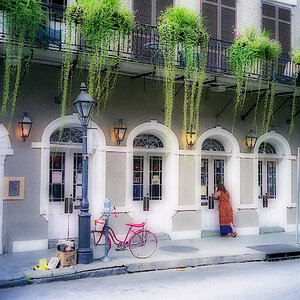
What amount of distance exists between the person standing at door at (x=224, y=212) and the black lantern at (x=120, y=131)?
3.59 metres

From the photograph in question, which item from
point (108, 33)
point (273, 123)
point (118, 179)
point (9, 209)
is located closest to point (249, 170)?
point (273, 123)

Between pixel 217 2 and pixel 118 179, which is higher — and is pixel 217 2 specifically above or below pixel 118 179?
above

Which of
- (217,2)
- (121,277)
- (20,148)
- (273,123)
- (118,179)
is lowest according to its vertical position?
(121,277)

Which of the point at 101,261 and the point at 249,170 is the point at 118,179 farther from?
the point at 249,170

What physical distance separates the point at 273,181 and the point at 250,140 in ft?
6.57

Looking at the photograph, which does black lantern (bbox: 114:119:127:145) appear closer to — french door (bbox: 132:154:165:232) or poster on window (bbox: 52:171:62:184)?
french door (bbox: 132:154:165:232)

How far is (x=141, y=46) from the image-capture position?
1195 centimetres

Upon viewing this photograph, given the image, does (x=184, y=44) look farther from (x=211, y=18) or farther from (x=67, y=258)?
(x=67, y=258)

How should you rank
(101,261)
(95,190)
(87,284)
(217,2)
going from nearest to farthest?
(87,284), (101,261), (95,190), (217,2)

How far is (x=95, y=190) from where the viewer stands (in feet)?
39.8

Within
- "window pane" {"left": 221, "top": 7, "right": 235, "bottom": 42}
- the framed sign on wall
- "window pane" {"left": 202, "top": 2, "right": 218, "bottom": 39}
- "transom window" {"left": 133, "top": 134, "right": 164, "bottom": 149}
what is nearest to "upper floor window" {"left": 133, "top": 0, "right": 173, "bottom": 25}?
"window pane" {"left": 202, "top": 2, "right": 218, "bottom": 39}

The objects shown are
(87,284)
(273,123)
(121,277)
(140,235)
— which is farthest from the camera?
(273,123)

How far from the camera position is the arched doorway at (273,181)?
15148 millimetres

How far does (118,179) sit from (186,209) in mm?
2342
